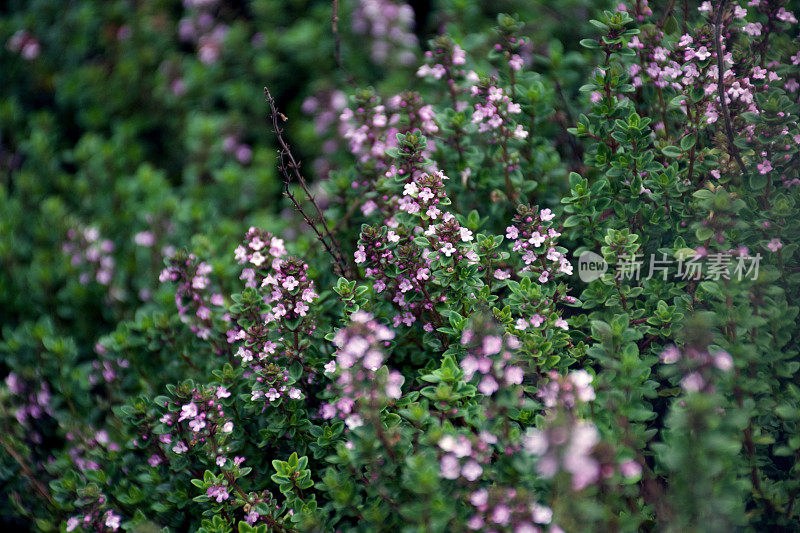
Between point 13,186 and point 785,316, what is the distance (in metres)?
4.54

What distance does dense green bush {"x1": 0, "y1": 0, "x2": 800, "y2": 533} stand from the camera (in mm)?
1542

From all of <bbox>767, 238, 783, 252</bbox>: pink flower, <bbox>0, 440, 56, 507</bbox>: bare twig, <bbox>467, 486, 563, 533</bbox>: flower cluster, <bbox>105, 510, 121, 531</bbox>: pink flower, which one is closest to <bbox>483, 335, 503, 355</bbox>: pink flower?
<bbox>467, 486, 563, 533</bbox>: flower cluster

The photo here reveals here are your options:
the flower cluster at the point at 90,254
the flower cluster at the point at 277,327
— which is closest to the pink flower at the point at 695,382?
the flower cluster at the point at 277,327

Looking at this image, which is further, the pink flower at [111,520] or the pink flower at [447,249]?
the pink flower at [111,520]

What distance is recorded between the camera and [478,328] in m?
1.50

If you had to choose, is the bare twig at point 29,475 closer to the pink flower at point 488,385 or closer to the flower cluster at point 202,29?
the pink flower at point 488,385

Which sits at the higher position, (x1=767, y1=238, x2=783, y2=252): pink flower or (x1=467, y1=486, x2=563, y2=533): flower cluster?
(x1=767, y1=238, x2=783, y2=252): pink flower

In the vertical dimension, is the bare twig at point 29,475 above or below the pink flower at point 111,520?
below

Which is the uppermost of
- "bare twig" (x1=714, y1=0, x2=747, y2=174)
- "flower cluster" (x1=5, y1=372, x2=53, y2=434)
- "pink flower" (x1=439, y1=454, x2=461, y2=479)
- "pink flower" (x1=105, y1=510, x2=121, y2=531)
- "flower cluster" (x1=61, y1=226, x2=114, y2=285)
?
"bare twig" (x1=714, y1=0, x2=747, y2=174)

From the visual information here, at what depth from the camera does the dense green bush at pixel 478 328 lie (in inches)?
60.7

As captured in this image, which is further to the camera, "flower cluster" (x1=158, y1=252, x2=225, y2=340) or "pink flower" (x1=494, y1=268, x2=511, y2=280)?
"flower cluster" (x1=158, y1=252, x2=225, y2=340)

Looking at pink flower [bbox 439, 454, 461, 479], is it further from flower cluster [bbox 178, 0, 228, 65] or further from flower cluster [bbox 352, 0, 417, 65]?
flower cluster [bbox 178, 0, 228, 65]

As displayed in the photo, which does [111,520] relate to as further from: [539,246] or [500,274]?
[539,246]

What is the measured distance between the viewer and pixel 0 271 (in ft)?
10.9
